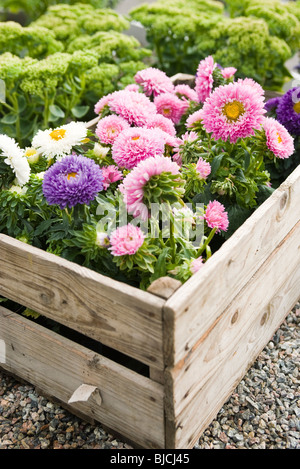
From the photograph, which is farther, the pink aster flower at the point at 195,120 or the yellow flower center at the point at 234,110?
the pink aster flower at the point at 195,120

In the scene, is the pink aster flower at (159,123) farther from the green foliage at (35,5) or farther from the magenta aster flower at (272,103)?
the green foliage at (35,5)

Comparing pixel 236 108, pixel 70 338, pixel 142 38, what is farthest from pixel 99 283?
pixel 142 38

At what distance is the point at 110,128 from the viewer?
183 cm

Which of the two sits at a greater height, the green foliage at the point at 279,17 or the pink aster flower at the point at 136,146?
the green foliage at the point at 279,17

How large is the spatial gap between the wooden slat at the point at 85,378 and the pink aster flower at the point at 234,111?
2.59ft

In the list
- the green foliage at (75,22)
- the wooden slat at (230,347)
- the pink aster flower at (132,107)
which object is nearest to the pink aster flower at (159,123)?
the pink aster flower at (132,107)

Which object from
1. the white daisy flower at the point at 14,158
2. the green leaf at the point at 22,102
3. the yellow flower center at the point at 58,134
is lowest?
the green leaf at the point at 22,102

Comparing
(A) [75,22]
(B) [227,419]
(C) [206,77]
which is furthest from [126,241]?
(A) [75,22]

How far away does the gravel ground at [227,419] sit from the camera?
5.50ft

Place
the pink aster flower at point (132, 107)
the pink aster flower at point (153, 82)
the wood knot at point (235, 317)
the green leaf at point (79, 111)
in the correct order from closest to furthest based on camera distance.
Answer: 1. the wood knot at point (235, 317)
2. the pink aster flower at point (132, 107)
3. the pink aster flower at point (153, 82)
4. the green leaf at point (79, 111)

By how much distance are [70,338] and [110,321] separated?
1.27ft

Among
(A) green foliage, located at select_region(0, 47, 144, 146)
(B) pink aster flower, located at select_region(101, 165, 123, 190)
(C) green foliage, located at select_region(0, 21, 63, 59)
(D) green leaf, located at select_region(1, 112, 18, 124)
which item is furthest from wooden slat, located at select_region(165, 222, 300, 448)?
(C) green foliage, located at select_region(0, 21, 63, 59)

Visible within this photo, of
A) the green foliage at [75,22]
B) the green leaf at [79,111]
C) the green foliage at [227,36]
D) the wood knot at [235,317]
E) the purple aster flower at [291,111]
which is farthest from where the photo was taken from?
the green foliage at [75,22]
